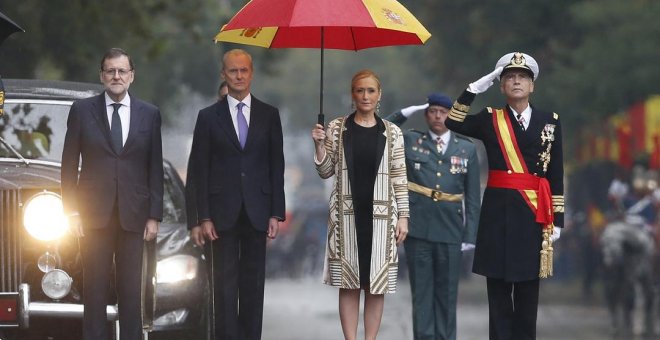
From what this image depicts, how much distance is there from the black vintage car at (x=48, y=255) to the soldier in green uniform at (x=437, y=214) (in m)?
1.73

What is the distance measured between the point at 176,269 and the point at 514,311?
2.60m

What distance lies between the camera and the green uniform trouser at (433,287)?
12508 mm

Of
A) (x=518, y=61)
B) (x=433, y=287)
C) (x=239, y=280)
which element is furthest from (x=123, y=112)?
(x=433, y=287)

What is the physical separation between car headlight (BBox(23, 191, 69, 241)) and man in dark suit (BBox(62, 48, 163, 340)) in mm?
648

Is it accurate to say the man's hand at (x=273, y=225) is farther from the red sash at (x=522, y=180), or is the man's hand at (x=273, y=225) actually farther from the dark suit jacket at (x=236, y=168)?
the red sash at (x=522, y=180)

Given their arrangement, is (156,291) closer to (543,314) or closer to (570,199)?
(543,314)

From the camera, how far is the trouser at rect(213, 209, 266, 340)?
10.4 meters

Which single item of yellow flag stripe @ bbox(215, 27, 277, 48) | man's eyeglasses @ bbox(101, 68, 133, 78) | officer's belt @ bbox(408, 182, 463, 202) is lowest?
officer's belt @ bbox(408, 182, 463, 202)

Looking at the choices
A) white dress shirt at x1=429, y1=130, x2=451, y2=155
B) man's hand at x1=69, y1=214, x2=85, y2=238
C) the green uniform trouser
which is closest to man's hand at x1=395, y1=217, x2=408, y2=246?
the green uniform trouser

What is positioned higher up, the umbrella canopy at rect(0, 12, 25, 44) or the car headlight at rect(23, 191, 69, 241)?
the umbrella canopy at rect(0, 12, 25, 44)

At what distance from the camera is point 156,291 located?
11.4 metres

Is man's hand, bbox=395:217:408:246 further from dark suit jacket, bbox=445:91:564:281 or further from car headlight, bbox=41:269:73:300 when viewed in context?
car headlight, bbox=41:269:73:300

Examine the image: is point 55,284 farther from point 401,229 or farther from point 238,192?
point 401,229

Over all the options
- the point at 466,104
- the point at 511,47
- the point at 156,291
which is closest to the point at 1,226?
the point at 156,291
